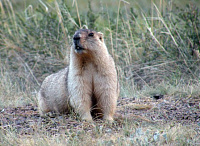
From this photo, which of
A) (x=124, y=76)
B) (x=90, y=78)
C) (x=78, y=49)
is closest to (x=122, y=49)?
(x=124, y=76)

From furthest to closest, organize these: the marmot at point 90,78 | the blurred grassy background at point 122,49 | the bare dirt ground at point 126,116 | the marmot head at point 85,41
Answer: the blurred grassy background at point 122,49
the marmot at point 90,78
the marmot head at point 85,41
the bare dirt ground at point 126,116

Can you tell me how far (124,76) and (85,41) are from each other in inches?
121

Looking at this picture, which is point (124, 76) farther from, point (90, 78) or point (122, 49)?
point (90, 78)

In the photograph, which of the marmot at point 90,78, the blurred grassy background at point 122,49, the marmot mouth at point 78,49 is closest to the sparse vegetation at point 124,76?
the blurred grassy background at point 122,49

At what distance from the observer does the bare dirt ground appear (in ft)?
16.8

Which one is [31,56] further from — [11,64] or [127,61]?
[127,61]

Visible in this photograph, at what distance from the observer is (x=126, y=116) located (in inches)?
218

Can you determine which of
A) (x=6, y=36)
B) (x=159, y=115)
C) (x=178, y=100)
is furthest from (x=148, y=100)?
(x=6, y=36)

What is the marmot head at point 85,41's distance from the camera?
5.25m

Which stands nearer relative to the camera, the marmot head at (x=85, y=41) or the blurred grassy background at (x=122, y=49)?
the marmot head at (x=85, y=41)

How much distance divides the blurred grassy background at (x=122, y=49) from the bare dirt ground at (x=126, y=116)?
0.74m

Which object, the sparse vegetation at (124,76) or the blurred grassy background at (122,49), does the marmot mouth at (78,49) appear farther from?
the blurred grassy background at (122,49)

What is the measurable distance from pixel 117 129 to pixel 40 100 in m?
2.05

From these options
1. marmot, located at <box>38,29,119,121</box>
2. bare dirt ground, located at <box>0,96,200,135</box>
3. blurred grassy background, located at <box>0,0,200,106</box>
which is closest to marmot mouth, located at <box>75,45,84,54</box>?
marmot, located at <box>38,29,119,121</box>
